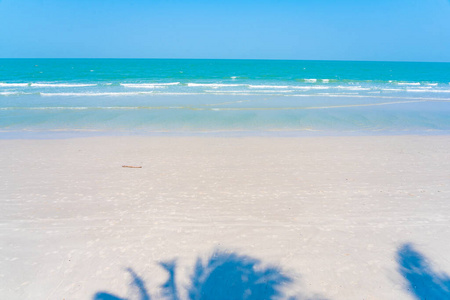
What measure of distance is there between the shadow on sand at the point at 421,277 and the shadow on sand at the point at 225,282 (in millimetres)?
1598

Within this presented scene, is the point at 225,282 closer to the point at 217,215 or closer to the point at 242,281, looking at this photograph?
the point at 242,281

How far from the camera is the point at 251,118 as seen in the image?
14.8 meters

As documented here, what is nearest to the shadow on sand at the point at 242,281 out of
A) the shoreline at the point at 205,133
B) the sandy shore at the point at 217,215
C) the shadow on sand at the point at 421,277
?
the shadow on sand at the point at 421,277

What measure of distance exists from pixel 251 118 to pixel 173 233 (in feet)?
35.2

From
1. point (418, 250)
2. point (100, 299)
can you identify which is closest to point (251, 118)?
point (418, 250)

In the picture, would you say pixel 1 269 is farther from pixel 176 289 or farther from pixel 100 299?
pixel 176 289

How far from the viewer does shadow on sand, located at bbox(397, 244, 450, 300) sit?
358 centimetres

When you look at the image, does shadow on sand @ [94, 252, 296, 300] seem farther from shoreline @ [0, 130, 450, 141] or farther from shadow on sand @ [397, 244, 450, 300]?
shoreline @ [0, 130, 450, 141]

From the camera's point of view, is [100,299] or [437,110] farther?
[437,110]

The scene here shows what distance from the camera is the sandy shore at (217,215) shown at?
3889mm

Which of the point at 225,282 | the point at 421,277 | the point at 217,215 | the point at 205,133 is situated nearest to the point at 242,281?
the point at 225,282

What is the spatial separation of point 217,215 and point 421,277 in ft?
10.5

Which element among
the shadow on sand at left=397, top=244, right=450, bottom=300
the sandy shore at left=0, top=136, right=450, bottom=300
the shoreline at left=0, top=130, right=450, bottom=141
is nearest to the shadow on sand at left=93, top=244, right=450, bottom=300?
the shadow on sand at left=397, top=244, right=450, bottom=300

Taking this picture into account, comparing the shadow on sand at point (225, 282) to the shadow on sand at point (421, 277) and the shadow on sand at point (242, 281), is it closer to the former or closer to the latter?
the shadow on sand at point (242, 281)
